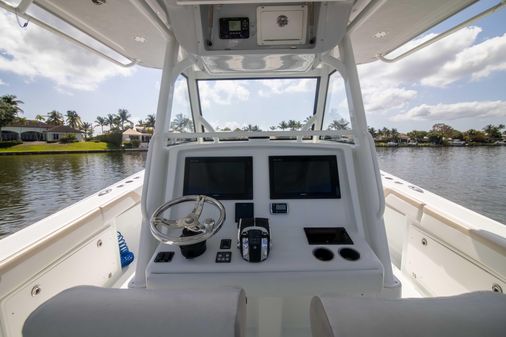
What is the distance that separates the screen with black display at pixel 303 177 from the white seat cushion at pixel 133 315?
87 cm

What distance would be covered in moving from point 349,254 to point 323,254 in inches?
5.2

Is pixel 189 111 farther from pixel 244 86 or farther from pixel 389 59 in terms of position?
pixel 389 59

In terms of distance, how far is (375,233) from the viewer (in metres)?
1.32

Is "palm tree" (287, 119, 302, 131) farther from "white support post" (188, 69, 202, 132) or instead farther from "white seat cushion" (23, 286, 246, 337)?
"white seat cushion" (23, 286, 246, 337)

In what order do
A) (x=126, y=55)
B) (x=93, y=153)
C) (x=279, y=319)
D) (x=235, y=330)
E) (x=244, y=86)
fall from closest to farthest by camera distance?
(x=235, y=330)
(x=279, y=319)
(x=126, y=55)
(x=244, y=86)
(x=93, y=153)

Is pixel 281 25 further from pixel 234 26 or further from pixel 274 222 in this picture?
pixel 274 222

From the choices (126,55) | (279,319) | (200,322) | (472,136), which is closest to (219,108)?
(126,55)

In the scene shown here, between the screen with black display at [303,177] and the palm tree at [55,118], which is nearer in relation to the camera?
the screen with black display at [303,177]

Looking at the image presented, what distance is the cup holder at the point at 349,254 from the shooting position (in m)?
1.14

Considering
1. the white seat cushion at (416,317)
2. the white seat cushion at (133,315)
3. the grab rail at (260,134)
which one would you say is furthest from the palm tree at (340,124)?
the white seat cushion at (133,315)

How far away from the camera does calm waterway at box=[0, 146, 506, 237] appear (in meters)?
3.96

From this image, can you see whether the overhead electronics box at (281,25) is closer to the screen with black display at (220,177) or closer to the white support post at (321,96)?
the screen with black display at (220,177)

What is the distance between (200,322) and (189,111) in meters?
2.67

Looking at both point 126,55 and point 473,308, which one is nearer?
point 473,308
